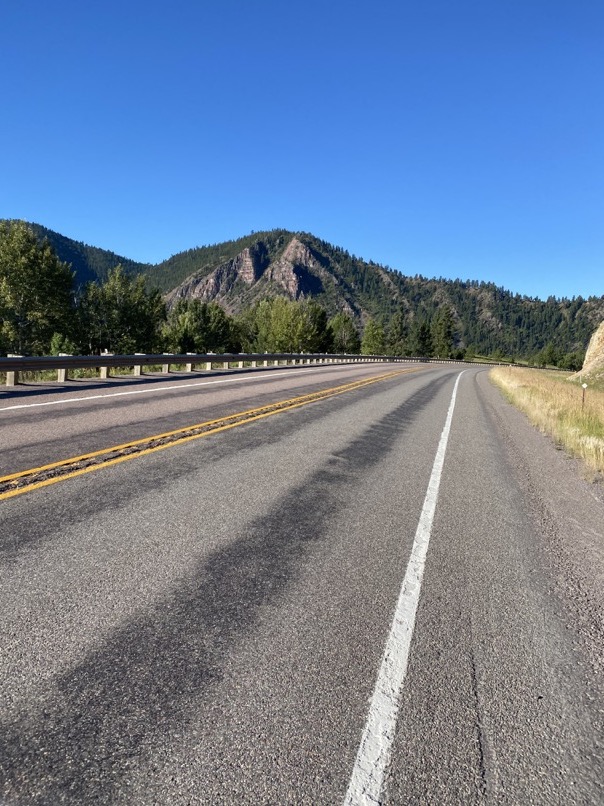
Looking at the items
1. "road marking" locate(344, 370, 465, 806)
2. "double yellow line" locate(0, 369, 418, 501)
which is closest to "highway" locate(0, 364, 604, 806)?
"road marking" locate(344, 370, 465, 806)

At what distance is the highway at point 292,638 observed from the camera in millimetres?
2043

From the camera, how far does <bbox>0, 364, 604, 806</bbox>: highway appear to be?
6.70ft

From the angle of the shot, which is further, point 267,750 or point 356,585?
point 356,585

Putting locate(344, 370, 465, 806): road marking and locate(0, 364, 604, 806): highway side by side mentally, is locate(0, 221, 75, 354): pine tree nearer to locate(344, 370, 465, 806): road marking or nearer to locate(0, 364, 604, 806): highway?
locate(0, 364, 604, 806): highway

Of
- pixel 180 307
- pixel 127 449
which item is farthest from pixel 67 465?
pixel 180 307

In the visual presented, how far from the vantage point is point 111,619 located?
9.95 ft

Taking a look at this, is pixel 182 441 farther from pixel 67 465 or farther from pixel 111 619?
pixel 111 619

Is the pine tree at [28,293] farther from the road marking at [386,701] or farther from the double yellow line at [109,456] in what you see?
→ the road marking at [386,701]

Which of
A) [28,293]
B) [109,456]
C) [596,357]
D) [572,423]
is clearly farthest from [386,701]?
[28,293]

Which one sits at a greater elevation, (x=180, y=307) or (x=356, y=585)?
(x=180, y=307)

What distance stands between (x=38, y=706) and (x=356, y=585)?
2.21m

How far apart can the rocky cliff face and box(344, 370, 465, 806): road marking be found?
113 ft

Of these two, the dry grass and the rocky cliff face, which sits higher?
the rocky cliff face

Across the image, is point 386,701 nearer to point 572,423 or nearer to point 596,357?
point 572,423
